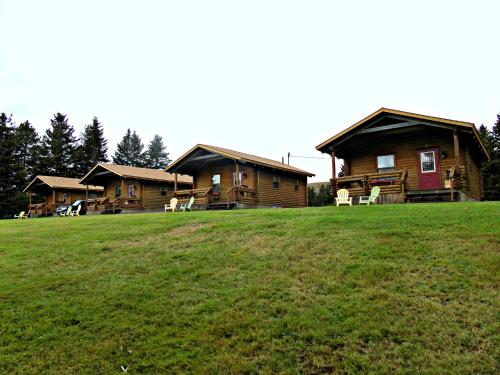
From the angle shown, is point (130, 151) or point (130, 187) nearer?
point (130, 187)

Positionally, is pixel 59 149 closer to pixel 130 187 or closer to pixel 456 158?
pixel 130 187

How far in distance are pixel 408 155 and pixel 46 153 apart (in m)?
44.4

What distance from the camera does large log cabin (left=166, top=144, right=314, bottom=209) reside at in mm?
21781

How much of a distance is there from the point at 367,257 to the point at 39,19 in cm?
1330

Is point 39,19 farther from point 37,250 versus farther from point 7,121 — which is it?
point 7,121

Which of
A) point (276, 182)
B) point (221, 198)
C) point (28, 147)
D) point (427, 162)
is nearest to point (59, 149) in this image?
point (28, 147)

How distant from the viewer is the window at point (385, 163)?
18266mm

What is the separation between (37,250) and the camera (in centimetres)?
990

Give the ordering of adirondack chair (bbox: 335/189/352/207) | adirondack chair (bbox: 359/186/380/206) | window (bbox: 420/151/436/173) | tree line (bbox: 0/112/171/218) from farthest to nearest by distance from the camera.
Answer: tree line (bbox: 0/112/171/218)
window (bbox: 420/151/436/173)
adirondack chair (bbox: 335/189/352/207)
adirondack chair (bbox: 359/186/380/206)

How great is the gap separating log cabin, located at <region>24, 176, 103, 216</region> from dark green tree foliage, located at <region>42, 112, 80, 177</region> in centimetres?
1173

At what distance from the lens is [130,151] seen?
62.5 m

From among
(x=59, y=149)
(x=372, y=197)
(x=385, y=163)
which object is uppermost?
(x=59, y=149)

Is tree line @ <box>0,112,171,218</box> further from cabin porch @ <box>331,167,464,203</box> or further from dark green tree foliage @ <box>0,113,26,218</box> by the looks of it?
cabin porch @ <box>331,167,464,203</box>

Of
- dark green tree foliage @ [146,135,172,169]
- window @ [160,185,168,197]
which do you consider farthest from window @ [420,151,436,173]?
dark green tree foliage @ [146,135,172,169]
